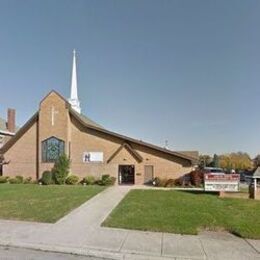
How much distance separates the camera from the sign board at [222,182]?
20.4 metres

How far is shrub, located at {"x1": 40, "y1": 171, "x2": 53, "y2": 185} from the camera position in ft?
102

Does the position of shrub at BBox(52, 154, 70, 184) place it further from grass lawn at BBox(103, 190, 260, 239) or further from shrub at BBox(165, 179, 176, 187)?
grass lawn at BBox(103, 190, 260, 239)

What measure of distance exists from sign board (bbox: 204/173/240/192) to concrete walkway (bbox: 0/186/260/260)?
36.1ft

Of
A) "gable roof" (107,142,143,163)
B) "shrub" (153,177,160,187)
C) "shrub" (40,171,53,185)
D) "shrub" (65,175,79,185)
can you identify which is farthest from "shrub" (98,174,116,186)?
"shrub" (40,171,53,185)

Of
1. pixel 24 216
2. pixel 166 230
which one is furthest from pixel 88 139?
pixel 166 230

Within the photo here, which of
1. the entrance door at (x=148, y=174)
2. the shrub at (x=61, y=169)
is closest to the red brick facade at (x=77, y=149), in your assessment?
the entrance door at (x=148, y=174)

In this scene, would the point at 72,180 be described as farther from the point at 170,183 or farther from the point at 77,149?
the point at 170,183

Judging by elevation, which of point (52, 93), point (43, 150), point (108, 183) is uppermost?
point (52, 93)

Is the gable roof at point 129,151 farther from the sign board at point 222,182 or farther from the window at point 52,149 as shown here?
the sign board at point 222,182

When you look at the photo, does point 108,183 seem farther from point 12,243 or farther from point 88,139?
point 12,243

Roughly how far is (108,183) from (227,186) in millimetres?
13248

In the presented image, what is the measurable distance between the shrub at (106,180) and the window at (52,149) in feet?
17.1

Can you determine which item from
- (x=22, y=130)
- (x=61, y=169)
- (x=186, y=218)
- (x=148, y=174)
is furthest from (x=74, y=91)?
(x=186, y=218)

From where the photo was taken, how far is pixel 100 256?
7.68m
